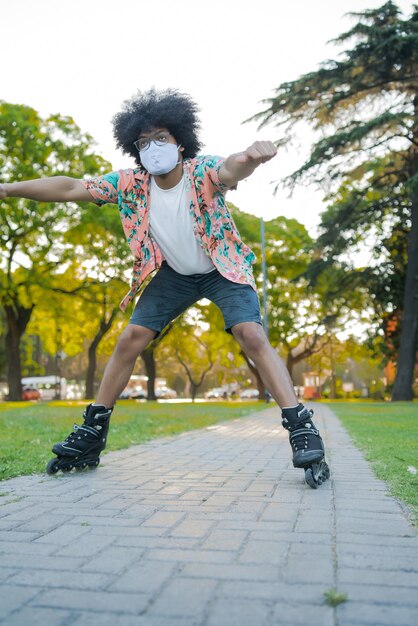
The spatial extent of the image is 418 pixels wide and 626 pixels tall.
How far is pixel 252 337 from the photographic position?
13.8 feet

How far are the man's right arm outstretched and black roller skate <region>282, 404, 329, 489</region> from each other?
187 cm

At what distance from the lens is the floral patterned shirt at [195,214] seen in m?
4.26

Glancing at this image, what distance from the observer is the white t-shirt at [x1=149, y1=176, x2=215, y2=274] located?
171 inches

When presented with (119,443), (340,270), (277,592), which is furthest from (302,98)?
(277,592)

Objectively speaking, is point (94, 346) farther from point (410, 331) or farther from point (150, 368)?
point (410, 331)

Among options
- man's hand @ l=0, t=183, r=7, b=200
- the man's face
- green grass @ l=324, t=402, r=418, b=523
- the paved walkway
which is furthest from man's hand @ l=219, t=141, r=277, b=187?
green grass @ l=324, t=402, r=418, b=523

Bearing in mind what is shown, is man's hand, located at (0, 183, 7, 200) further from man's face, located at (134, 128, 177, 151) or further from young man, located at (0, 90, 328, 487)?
man's face, located at (134, 128, 177, 151)

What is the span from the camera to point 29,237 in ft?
96.0

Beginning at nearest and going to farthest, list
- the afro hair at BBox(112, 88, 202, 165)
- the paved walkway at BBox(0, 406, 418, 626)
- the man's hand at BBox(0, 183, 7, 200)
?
the paved walkway at BBox(0, 406, 418, 626) < the man's hand at BBox(0, 183, 7, 200) < the afro hair at BBox(112, 88, 202, 165)

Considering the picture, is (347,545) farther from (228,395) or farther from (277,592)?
(228,395)

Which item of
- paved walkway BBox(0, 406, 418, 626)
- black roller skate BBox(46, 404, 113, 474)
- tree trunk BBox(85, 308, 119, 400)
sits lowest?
paved walkway BBox(0, 406, 418, 626)

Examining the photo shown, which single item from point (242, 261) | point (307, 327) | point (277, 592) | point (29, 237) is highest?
point (29, 237)

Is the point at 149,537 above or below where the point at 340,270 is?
below

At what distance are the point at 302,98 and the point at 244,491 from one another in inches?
743
